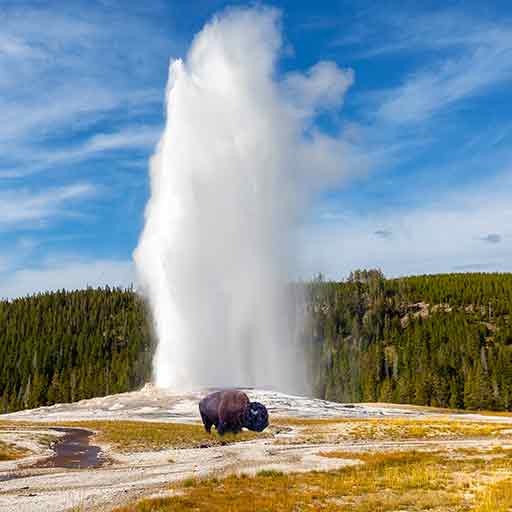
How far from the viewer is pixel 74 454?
100ft

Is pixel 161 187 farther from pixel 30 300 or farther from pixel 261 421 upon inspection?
pixel 30 300

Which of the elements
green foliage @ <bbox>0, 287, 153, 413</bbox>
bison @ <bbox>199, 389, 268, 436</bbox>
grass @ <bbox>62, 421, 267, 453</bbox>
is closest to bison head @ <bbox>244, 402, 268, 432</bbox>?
bison @ <bbox>199, 389, 268, 436</bbox>

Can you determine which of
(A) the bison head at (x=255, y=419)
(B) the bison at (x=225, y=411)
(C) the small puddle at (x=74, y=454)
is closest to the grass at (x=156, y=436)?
(B) the bison at (x=225, y=411)

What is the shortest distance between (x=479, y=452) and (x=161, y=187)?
5444 centimetres

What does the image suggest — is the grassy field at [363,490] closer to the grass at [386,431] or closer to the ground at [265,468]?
the ground at [265,468]

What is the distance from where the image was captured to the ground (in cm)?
1706

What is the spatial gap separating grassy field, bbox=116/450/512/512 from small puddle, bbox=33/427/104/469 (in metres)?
9.27

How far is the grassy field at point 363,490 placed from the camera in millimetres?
16422

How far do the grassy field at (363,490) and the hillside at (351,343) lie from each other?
72809 mm

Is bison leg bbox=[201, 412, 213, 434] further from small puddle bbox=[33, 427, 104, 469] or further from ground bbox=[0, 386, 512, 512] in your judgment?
small puddle bbox=[33, 427, 104, 469]

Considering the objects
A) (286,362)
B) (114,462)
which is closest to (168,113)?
(286,362)

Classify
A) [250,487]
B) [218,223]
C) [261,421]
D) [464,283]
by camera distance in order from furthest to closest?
[464,283] → [218,223] → [261,421] → [250,487]

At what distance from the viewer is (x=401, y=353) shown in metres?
118

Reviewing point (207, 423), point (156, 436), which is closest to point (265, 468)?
point (156, 436)
